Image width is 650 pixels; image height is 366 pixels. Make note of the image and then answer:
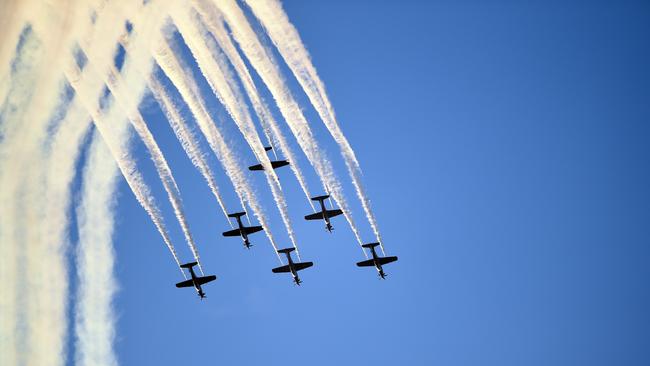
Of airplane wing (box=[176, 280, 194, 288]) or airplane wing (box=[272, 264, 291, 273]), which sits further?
airplane wing (box=[272, 264, 291, 273])

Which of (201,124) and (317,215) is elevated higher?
(317,215)

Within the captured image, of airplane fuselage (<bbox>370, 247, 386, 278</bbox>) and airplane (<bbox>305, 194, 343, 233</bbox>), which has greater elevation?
airplane (<bbox>305, 194, 343, 233</bbox>)

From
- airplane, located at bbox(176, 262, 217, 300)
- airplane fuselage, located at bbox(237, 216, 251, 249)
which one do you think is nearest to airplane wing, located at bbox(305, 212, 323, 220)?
airplane fuselage, located at bbox(237, 216, 251, 249)

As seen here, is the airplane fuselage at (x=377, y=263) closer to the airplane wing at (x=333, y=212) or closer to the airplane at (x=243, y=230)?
the airplane wing at (x=333, y=212)

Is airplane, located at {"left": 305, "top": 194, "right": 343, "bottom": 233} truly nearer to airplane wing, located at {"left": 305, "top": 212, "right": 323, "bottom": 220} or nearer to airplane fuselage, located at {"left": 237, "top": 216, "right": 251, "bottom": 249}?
airplane wing, located at {"left": 305, "top": 212, "right": 323, "bottom": 220}

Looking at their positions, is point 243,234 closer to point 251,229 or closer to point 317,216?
point 251,229

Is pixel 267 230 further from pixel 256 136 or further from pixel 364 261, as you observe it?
pixel 364 261

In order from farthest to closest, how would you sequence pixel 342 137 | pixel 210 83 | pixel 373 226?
pixel 373 226 < pixel 342 137 < pixel 210 83

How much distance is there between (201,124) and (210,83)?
1.38 meters

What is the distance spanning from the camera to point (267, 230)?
29.0 meters

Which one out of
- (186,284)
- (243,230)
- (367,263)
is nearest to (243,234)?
(243,230)

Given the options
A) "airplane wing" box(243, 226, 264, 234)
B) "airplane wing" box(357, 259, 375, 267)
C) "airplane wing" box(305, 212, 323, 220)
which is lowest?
"airplane wing" box(357, 259, 375, 267)

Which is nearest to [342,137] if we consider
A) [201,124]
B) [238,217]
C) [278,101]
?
[278,101]

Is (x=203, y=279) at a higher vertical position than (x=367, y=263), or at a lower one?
lower
